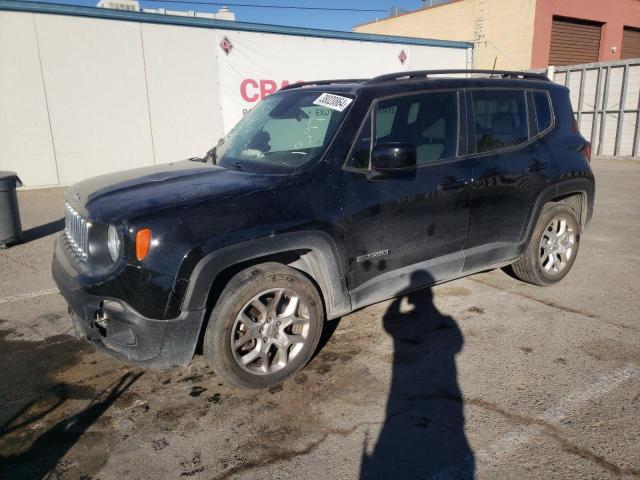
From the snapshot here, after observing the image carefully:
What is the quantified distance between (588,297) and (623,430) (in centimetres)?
216

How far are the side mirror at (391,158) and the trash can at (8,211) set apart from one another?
18.1 feet

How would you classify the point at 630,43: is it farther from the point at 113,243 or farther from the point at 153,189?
the point at 113,243

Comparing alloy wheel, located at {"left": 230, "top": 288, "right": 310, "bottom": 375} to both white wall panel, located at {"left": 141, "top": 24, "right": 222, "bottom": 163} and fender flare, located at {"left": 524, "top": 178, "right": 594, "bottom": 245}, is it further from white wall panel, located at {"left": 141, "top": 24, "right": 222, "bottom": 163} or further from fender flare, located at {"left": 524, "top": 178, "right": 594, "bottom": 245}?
white wall panel, located at {"left": 141, "top": 24, "right": 222, "bottom": 163}

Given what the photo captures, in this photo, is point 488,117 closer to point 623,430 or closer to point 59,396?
point 623,430

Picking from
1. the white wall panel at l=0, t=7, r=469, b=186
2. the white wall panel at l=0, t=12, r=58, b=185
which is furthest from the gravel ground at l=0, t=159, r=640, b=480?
the white wall panel at l=0, t=7, r=469, b=186

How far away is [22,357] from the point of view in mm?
3709

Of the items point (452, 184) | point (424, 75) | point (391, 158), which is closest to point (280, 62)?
point (424, 75)

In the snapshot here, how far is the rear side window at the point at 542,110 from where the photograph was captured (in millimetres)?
4484

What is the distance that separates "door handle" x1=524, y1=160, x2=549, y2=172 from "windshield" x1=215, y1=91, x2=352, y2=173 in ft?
5.96

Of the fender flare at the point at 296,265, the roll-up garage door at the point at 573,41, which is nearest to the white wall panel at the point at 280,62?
the roll-up garage door at the point at 573,41

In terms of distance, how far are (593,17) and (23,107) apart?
2312 centimetres

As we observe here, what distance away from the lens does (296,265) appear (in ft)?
11.2

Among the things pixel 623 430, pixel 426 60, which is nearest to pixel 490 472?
pixel 623 430

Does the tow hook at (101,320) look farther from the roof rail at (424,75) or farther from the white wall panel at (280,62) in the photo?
the white wall panel at (280,62)
